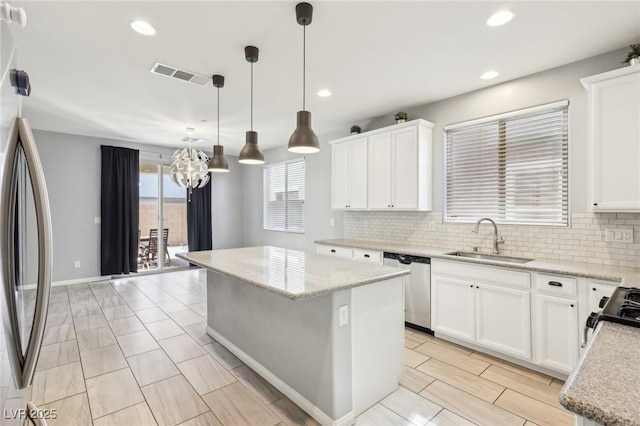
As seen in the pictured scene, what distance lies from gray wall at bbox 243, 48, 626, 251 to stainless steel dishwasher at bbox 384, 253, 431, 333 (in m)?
0.82

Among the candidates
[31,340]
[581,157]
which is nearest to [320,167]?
[581,157]

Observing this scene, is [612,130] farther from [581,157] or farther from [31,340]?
[31,340]

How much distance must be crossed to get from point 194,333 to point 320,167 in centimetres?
334

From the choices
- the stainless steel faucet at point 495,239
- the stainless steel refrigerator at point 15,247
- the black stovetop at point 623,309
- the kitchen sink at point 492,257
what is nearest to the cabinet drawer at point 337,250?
the kitchen sink at point 492,257

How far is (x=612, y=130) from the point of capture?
2.36 meters

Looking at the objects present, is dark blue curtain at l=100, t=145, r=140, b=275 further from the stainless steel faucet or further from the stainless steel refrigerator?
the stainless steel faucet

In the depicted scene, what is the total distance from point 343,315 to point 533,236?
2.27 m

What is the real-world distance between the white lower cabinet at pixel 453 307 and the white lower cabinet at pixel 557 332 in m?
0.53

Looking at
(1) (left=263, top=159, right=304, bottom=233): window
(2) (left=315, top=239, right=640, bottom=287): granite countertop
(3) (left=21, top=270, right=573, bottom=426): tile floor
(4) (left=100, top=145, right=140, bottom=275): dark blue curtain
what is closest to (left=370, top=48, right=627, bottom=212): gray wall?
(2) (left=315, top=239, right=640, bottom=287): granite countertop

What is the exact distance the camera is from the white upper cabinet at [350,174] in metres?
4.28

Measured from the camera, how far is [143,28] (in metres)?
2.30

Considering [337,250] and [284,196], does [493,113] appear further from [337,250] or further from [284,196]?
[284,196]

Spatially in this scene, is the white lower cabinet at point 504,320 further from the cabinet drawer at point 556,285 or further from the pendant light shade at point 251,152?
the pendant light shade at point 251,152

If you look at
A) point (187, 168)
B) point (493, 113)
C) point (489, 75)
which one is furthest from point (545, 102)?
point (187, 168)
